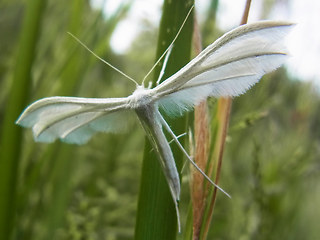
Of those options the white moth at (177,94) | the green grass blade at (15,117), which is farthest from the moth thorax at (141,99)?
the green grass blade at (15,117)

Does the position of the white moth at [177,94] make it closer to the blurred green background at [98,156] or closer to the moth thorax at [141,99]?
the moth thorax at [141,99]

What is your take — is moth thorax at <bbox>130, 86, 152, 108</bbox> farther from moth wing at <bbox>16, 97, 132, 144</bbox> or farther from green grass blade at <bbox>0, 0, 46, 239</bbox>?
green grass blade at <bbox>0, 0, 46, 239</bbox>

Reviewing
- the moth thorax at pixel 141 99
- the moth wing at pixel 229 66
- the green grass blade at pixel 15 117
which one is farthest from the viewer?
the green grass blade at pixel 15 117

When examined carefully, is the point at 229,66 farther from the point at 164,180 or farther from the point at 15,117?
the point at 15,117

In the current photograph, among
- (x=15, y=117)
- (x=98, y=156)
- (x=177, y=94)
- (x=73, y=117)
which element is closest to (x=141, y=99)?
(x=177, y=94)

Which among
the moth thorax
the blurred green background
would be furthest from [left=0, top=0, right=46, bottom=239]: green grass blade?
the moth thorax
